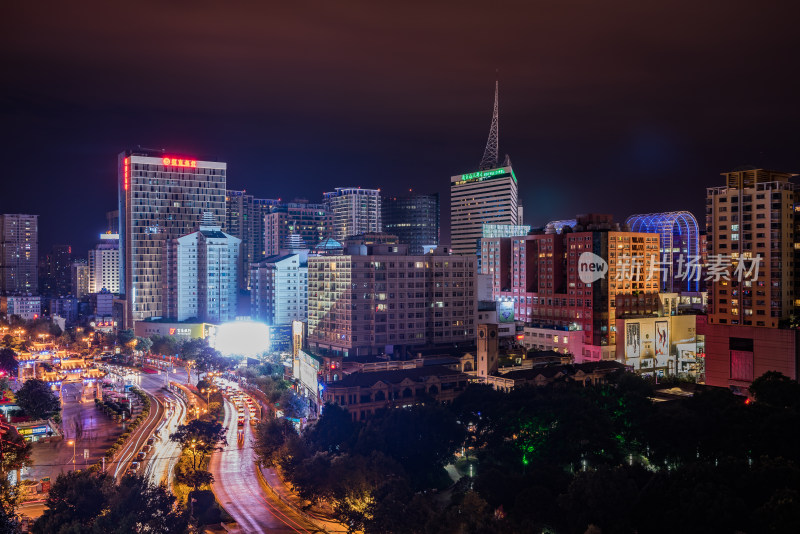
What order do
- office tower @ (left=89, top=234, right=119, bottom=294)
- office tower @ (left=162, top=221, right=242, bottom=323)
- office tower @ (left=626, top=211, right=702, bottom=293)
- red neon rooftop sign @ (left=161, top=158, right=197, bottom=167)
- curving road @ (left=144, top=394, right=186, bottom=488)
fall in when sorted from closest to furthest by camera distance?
curving road @ (left=144, top=394, right=186, bottom=488) < office tower @ (left=626, top=211, right=702, bottom=293) < office tower @ (left=162, top=221, right=242, bottom=323) < red neon rooftop sign @ (left=161, top=158, right=197, bottom=167) < office tower @ (left=89, top=234, right=119, bottom=294)

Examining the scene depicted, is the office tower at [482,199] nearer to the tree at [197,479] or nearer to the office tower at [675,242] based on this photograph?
the office tower at [675,242]

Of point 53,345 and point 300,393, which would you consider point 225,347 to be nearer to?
point 300,393

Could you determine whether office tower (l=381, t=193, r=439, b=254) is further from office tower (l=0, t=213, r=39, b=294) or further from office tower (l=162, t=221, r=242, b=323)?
office tower (l=0, t=213, r=39, b=294)

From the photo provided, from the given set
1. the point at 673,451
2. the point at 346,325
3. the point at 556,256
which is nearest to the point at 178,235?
the point at 346,325

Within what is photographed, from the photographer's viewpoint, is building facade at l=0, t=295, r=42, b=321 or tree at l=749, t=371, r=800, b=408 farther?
building facade at l=0, t=295, r=42, b=321

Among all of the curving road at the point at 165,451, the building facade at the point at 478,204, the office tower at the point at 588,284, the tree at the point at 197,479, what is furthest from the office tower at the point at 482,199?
the tree at the point at 197,479

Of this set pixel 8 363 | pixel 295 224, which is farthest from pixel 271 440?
pixel 295 224

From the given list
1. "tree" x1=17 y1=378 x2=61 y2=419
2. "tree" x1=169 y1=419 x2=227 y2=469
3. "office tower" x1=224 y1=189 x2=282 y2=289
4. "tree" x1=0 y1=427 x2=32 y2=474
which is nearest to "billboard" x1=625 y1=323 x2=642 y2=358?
"tree" x1=169 y1=419 x2=227 y2=469
